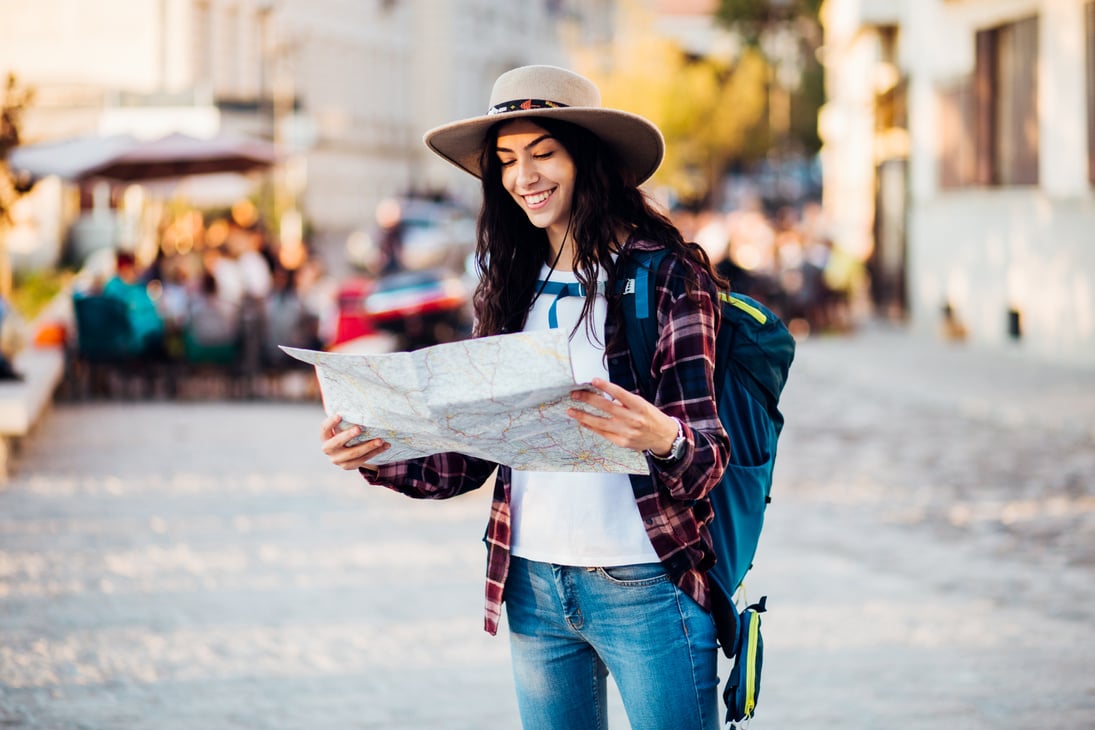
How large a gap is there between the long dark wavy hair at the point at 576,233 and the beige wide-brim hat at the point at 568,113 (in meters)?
0.04

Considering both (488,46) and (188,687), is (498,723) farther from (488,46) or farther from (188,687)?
(488,46)

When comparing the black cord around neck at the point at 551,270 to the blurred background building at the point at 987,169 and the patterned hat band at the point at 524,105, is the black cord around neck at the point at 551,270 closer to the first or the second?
the patterned hat band at the point at 524,105

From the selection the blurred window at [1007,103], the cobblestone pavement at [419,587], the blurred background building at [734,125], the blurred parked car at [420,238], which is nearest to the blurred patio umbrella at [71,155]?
the blurred background building at [734,125]

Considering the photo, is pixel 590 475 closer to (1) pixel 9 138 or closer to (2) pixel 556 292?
(2) pixel 556 292

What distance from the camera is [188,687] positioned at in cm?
583

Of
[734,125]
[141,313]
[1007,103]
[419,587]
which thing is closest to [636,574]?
[419,587]

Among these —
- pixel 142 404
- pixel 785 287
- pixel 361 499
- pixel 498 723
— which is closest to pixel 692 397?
pixel 498 723

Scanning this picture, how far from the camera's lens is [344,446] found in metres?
2.92

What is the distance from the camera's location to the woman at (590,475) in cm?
282

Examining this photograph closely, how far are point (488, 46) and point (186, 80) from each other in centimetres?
2882

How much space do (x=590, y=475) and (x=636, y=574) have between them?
20 cm

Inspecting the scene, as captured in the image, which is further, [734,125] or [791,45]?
[791,45]

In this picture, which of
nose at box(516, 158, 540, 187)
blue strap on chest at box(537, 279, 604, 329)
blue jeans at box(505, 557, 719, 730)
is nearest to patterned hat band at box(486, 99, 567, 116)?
nose at box(516, 158, 540, 187)

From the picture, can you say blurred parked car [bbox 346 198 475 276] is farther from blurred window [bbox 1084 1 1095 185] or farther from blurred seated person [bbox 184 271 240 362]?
blurred window [bbox 1084 1 1095 185]
